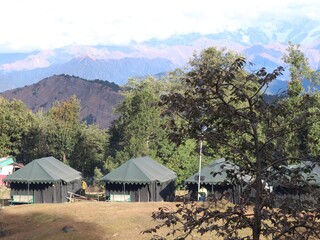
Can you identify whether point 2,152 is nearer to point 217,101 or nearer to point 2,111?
point 2,111

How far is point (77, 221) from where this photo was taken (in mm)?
29828

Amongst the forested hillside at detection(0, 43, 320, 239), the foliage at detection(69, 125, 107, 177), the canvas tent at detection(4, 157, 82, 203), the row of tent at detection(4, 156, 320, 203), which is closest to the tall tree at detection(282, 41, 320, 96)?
the forested hillside at detection(0, 43, 320, 239)

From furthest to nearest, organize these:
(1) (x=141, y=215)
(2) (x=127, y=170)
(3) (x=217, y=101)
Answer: (2) (x=127, y=170), (1) (x=141, y=215), (3) (x=217, y=101)

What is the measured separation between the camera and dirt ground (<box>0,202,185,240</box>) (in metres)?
26.4

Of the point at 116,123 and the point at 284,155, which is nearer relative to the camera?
the point at 284,155

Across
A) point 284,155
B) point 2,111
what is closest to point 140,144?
point 2,111

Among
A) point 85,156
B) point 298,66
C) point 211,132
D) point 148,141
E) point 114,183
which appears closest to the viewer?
point 211,132

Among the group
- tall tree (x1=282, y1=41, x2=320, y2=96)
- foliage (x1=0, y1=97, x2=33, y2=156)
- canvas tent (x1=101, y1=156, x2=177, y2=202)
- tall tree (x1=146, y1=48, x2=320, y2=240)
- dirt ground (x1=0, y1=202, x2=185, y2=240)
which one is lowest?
dirt ground (x1=0, y1=202, x2=185, y2=240)

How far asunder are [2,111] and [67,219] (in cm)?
4373

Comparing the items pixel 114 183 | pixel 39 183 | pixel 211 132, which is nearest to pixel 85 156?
pixel 39 183

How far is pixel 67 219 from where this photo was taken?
1205 inches

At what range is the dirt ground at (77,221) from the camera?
2644 cm

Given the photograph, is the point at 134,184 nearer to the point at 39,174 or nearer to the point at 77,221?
the point at 39,174

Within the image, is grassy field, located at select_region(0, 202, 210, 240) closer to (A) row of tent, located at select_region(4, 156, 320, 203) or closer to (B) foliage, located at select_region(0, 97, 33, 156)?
(A) row of tent, located at select_region(4, 156, 320, 203)
